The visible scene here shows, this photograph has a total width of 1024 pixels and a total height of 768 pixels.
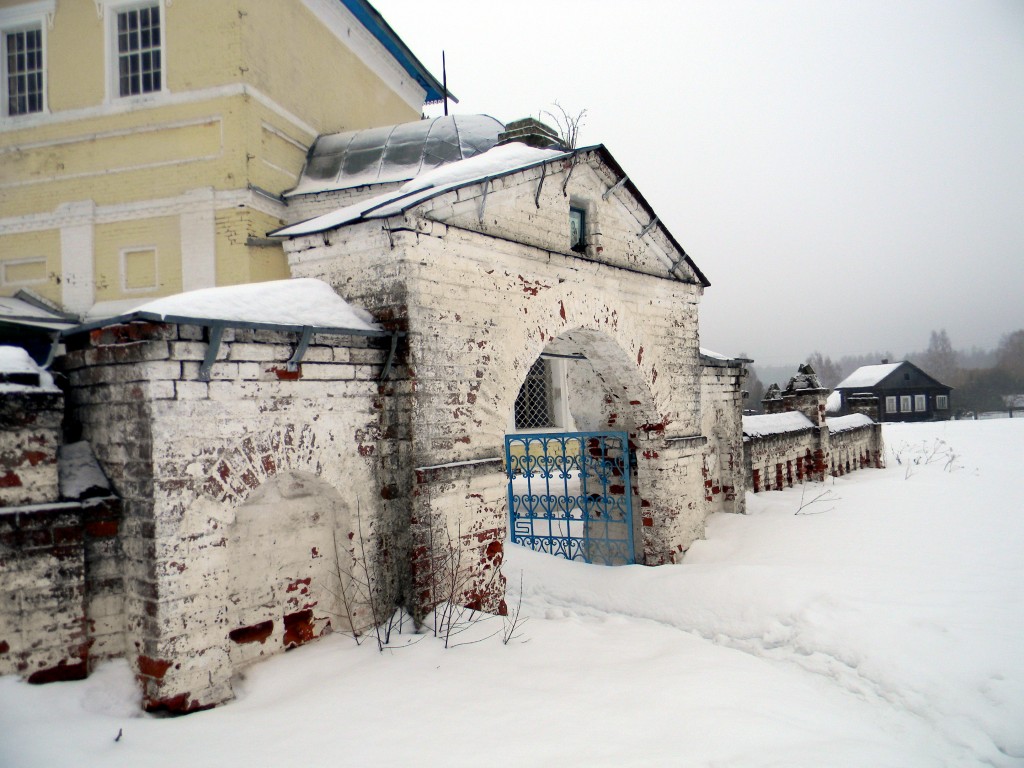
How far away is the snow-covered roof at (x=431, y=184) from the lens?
212 inches

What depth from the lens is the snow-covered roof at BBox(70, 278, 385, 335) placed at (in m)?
4.04

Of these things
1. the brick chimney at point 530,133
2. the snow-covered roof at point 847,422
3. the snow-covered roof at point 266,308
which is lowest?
the snow-covered roof at point 847,422

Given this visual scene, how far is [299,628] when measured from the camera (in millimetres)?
4832

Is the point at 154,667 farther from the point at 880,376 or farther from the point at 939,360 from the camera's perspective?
the point at 939,360

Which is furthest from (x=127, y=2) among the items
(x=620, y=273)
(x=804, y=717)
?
(x=804, y=717)

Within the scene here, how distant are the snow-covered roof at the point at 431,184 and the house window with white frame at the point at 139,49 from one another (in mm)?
6026

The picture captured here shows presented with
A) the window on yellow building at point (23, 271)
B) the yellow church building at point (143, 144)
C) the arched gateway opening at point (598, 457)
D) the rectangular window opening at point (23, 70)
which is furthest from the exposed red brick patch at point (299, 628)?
the rectangular window opening at point (23, 70)

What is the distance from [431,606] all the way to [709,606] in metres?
3.12

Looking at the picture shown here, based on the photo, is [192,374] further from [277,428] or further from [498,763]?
[498,763]

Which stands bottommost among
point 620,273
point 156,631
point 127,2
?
point 156,631

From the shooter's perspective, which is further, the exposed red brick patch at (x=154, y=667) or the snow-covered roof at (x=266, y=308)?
the snow-covered roof at (x=266, y=308)

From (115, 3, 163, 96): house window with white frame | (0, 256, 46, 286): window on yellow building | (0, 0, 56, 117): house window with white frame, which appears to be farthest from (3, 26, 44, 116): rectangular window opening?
(0, 256, 46, 286): window on yellow building

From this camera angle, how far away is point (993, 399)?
50938 mm

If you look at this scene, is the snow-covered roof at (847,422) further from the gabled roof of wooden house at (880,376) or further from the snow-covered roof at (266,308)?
the gabled roof of wooden house at (880,376)
